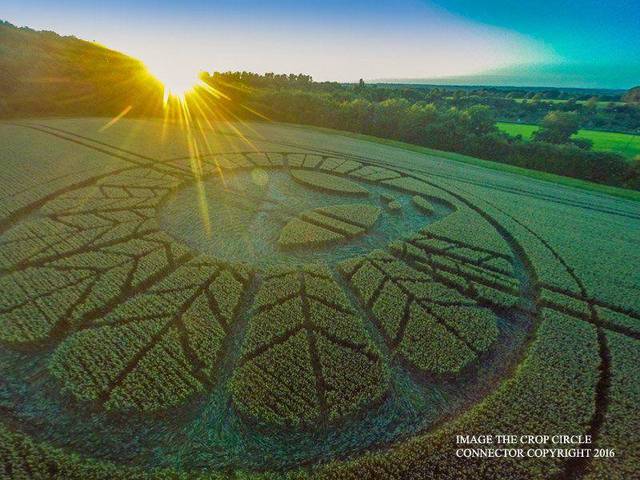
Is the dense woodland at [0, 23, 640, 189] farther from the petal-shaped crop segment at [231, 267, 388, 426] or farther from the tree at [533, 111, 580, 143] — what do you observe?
the petal-shaped crop segment at [231, 267, 388, 426]

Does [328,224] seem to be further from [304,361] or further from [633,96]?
[633,96]

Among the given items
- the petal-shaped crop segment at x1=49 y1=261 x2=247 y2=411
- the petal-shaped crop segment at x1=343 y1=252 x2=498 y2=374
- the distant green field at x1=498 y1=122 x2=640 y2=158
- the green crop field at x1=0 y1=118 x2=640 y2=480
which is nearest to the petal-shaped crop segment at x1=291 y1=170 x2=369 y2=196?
the green crop field at x1=0 y1=118 x2=640 y2=480

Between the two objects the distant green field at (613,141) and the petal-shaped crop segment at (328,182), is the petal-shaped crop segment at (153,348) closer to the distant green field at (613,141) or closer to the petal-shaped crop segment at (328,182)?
the petal-shaped crop segment at (328,182)

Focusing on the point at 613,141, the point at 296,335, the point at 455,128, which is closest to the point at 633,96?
the point at 613,141

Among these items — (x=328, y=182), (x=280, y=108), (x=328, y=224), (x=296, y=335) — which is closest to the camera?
(x=296, y=335)

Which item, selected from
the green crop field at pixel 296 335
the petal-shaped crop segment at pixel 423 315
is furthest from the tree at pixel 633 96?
the petal-shaped crop segment at pixel 423 315

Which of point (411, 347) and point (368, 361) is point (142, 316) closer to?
point (368, 361)

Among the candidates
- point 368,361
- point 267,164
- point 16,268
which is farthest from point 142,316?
point 267,164
